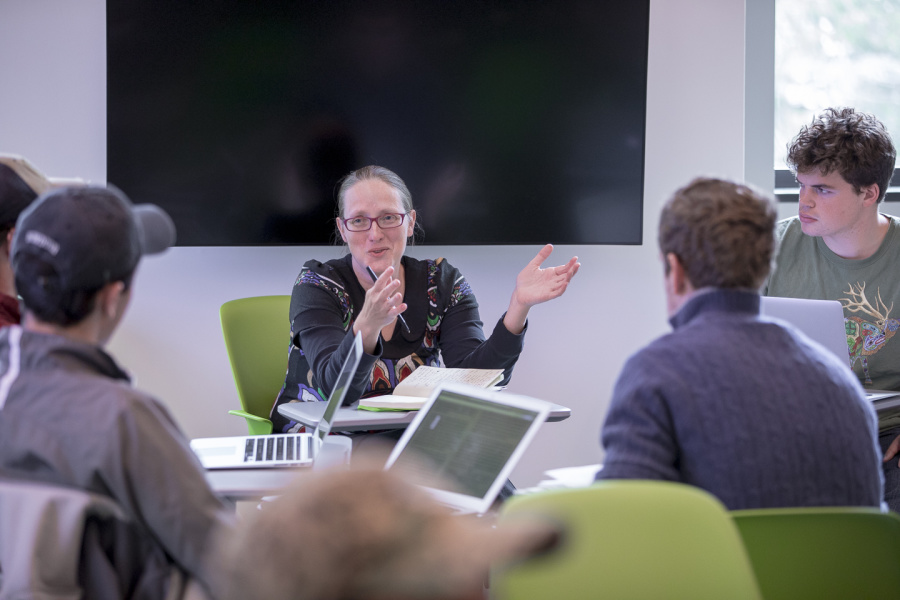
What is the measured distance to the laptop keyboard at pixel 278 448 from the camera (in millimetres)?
1779

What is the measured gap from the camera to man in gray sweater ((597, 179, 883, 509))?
1.23 meters

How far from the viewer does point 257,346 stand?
3119 mm

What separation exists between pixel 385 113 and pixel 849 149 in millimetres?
1675

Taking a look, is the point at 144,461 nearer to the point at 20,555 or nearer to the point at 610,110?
the point at 20,555

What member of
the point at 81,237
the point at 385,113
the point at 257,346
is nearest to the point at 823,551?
the point at 81,237

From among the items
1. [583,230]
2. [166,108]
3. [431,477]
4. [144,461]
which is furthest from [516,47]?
[144,461]

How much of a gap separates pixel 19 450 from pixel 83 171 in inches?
96.0

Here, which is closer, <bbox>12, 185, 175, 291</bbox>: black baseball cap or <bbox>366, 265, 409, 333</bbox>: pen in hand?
<bbox>12, 185, 175, 291</bbox>: black baseball cap

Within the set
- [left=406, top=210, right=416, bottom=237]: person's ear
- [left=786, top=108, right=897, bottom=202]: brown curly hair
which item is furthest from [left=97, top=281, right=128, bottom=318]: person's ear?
[left=786, top=108, right=897, bottom=202]: brown curly hair

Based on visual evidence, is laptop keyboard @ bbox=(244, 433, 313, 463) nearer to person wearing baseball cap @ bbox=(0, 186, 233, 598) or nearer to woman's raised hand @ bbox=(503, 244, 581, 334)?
person wearing baseball cap @ bbox=(0, 186, 233, 598)

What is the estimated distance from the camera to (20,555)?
104cm

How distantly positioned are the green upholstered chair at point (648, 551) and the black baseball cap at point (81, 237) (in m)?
0.65

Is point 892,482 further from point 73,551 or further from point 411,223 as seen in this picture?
point 73,551

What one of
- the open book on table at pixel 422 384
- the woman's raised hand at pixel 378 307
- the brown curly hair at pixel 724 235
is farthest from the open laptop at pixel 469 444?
the woman's raised hand at pixel 378 307
